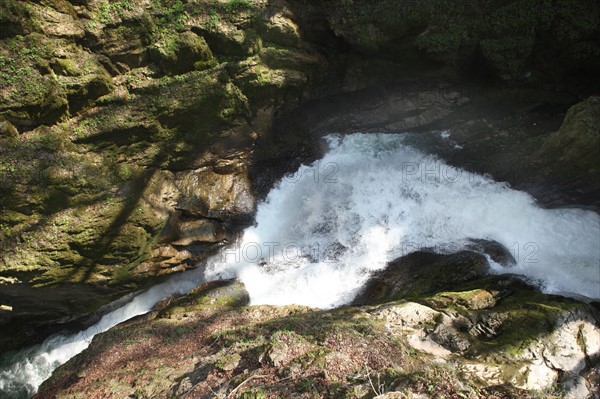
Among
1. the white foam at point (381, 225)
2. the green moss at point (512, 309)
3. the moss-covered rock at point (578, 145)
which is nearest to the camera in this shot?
the green moss at point (512, 309)

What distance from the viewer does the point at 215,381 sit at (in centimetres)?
732

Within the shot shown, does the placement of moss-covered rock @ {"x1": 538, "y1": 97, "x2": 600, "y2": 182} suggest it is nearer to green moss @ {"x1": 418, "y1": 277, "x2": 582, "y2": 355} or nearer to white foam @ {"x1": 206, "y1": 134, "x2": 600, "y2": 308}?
white foam @ {"x1": 206, "y1": 134, "x2": 600, "y2": 308}

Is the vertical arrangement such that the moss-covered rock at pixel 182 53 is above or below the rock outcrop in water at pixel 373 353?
above

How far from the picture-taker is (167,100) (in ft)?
37.6

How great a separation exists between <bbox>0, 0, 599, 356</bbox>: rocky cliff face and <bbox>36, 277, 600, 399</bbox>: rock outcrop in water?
293cm

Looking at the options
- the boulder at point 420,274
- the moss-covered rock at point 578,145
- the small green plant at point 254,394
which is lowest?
the boulder at point 420,274

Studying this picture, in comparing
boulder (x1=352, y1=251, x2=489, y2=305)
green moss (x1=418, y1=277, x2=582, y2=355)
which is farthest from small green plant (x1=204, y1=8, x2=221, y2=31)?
green moss (x1=418, y1=277, x2=582, y2=355)

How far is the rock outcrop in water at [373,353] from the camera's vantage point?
6.55m

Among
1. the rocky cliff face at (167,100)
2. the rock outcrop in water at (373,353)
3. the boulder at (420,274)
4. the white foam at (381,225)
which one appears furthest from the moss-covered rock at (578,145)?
the rock outcrop in water at (373,353)

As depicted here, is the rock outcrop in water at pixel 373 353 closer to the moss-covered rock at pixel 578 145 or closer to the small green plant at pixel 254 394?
the small green plant at pixel 254 394

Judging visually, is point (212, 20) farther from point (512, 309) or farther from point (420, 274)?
point (512, 309)

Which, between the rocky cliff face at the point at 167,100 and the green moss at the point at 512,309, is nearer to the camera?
the green moss at the point at 512,309

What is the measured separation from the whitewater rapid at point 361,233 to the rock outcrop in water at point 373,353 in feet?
6.50

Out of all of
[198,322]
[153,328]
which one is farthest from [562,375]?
[153,328]
